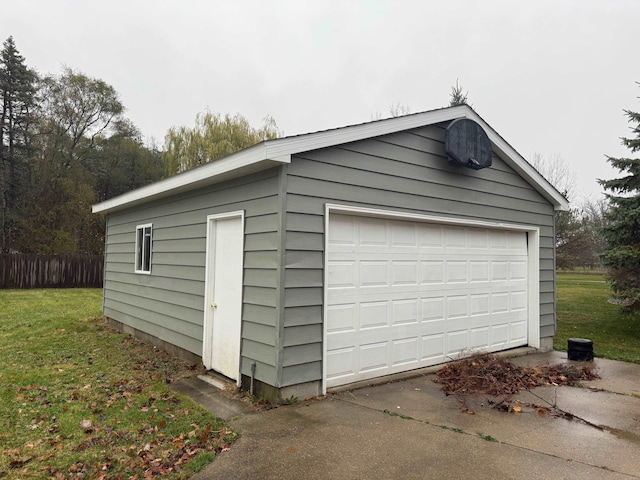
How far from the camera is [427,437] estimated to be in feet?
11.2

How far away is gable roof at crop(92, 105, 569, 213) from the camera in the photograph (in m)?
4.15

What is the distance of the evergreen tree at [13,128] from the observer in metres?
21.9

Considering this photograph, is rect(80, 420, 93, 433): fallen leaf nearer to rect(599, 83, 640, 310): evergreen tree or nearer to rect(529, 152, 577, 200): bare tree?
rect(599, 83, 640, 310): evergreen tree

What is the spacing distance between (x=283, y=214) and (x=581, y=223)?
24649 millimetres

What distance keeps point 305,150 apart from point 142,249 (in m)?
5.02

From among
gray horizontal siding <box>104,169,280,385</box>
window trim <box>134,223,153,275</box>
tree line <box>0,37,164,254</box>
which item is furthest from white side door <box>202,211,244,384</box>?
tree line <box>0,37,164,254</box>

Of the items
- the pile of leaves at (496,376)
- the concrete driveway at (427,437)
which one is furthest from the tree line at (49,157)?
the pile of leaves at (496,376)

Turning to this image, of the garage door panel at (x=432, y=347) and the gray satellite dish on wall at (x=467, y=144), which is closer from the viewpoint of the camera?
the garage door panel at (x=432, y=347)

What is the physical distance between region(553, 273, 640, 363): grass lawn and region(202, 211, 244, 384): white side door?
6179 mm

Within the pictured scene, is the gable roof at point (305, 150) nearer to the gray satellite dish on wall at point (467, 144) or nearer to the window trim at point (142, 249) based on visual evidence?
the gray satellite dish on wall at point (467, 144)

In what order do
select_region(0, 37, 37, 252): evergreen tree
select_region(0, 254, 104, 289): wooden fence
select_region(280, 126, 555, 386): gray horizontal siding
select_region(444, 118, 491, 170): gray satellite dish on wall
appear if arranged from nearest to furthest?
select_region(280, 126, 555, 386): gray horizontal siding
select_region(444, 118, 491, 170): gray satellite dish on wall
select_region(0, 254, 104, 289): wooden fence
select_region(0, 37, 37, 252): evergreen tree

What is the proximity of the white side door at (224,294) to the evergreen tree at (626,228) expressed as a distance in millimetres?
8154

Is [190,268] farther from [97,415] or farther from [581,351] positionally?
[581,351]

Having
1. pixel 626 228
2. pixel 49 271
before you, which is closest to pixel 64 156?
pixel 49 271
